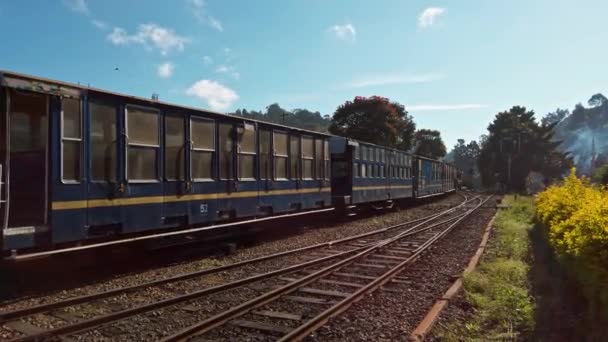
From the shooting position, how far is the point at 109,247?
26.9 feet

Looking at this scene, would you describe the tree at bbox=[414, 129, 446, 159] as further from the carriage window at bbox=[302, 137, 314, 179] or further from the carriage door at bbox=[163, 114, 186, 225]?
the carriage door at bbox=[163, 114, 186, 225]

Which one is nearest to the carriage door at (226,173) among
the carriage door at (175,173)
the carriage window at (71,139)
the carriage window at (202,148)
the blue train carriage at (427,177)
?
the carriage window at (202,148)

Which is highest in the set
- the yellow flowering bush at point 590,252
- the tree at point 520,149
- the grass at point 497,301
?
the tree at point 520,149

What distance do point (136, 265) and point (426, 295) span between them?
5.37 metres

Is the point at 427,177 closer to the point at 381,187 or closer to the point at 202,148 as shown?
the point at 381,187

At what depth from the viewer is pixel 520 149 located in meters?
62.8

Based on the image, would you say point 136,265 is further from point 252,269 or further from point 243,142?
point 243,142

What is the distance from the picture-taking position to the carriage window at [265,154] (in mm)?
12367

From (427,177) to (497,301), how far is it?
1035 inches

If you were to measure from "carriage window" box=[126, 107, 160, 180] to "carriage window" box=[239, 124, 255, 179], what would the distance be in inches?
111

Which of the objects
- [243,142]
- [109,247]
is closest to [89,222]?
[109,247]

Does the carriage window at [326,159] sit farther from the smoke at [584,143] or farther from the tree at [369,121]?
the smoke at [584,143]

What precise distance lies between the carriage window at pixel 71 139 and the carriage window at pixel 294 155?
278 inches

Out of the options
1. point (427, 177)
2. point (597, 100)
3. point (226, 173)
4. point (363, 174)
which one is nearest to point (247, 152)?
point (226, 173)
